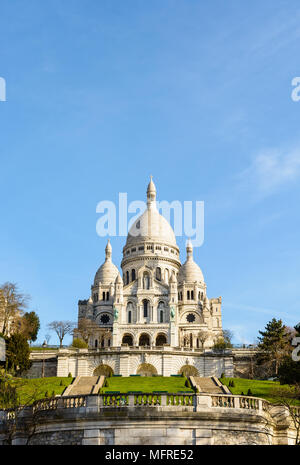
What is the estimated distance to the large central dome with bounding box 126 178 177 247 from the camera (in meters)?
130

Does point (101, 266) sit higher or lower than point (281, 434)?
higher

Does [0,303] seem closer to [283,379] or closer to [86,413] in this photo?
[283,379]

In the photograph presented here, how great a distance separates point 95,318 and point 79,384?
59.7m

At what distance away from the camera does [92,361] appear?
80500mm

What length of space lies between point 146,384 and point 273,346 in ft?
74.9

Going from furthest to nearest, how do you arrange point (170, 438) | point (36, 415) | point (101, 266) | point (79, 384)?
point (101, 266) < point (79, 384) < point (36, 415) < point (170, 438)

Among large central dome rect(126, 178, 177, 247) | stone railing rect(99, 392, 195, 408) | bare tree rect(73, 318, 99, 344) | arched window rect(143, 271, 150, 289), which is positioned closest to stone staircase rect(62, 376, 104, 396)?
stone railing rect(99, 392, 195, 408)

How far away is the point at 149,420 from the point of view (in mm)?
24750

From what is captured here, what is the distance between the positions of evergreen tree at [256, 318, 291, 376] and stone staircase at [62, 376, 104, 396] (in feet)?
81.2

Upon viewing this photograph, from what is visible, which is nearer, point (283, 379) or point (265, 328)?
point (283, 379)

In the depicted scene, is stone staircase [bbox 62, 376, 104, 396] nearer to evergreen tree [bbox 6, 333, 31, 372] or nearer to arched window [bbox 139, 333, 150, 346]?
evergreen tree [bbox 6, 333, 31, 372]

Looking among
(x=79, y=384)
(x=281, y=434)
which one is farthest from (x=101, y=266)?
(x=281, y=434)

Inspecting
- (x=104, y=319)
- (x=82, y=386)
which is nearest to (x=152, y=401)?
(x=82, y=386)
